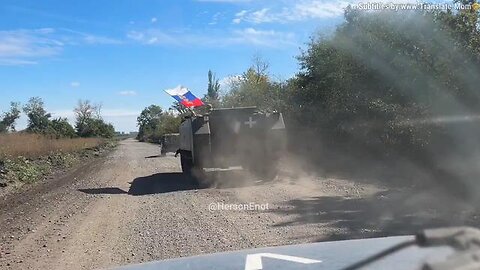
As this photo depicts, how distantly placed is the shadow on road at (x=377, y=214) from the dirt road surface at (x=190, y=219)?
17mm

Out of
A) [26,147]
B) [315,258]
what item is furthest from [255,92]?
[315,258]

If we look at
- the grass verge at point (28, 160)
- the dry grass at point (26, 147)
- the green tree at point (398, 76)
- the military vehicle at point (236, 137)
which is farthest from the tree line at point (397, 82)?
→ the dry grass at point (26, 147)

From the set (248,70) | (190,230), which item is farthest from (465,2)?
(248,70)

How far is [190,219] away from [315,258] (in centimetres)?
663

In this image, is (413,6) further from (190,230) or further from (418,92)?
(190,230)

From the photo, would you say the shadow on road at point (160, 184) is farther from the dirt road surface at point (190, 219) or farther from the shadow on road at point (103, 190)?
the shadow on road at point (103, 190)

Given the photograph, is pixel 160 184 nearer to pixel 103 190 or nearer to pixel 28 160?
pixel 103 190

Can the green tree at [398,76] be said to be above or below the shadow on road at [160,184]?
above

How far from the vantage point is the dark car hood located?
2.57 metres

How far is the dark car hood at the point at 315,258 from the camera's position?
257 cm

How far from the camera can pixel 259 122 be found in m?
15.4

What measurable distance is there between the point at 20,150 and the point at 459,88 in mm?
24418

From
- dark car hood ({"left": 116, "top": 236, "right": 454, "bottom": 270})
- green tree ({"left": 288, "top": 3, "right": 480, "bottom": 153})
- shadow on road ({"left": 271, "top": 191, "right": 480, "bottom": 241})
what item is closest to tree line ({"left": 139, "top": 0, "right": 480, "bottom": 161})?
green tree ({"left": 288, "top": 3, "right": 480, "bottom": 153})

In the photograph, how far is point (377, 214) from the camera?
916 cm
